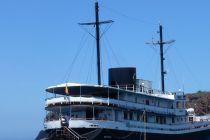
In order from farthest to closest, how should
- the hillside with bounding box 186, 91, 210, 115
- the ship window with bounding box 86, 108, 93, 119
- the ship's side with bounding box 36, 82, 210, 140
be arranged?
the hillside with bounding box 186, 91, 210, 115, the ship window with bounding box 86, 108, 93, 119, the ship's side with bounding box 36, 82, 210, 140

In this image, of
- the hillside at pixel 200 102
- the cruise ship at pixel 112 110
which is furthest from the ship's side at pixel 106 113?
the hillside at pixel 200 102

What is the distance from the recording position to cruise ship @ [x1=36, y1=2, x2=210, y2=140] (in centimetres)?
6588

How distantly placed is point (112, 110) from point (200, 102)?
94010 mm

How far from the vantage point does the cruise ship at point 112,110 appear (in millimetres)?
65875

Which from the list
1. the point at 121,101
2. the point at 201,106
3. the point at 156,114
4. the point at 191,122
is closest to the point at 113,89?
the point at 121,101

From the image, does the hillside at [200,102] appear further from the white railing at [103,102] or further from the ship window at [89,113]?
the ship window at [89,113]

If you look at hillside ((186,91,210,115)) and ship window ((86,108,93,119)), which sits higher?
ship window ((86,108,93,119))

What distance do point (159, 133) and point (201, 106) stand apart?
81.0 m

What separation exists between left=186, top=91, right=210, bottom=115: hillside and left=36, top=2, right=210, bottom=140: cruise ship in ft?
228

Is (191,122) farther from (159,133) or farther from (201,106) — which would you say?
(201,106)

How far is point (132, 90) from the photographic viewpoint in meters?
74.7

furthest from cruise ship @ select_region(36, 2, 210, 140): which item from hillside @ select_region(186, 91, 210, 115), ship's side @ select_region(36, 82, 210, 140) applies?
hillside @ select_region(186, 91, 210, 115)

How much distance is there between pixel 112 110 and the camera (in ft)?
227

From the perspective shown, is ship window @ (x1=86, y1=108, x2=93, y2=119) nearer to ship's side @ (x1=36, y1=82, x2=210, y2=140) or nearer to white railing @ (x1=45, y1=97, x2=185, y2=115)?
ship's side @ (x1=36, y1=82, x2=210, y2=140)
